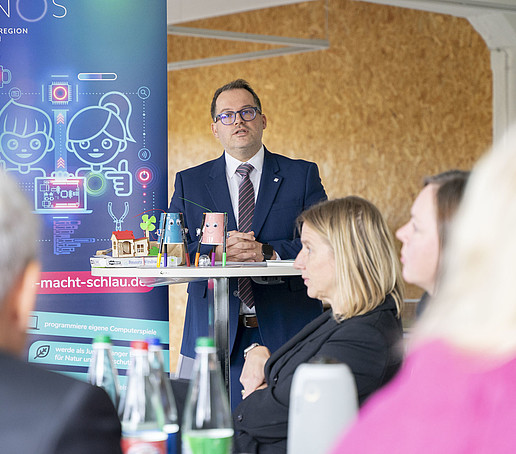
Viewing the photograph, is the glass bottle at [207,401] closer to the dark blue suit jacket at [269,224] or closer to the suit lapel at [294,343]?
the suit lapel at [294,343]

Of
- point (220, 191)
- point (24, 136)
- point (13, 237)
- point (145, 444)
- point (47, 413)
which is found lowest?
point (145, 444)

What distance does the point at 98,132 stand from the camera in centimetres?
405

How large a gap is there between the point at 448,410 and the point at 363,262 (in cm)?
129

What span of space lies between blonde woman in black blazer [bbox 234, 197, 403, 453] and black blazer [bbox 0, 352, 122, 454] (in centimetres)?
101

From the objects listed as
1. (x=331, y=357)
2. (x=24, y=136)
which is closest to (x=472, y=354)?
(x=331, y=357)

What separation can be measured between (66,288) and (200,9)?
5384 mm

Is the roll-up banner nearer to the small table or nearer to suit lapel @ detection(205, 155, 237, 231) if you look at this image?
suit lapel @ detection(205, 155, 237, 231)

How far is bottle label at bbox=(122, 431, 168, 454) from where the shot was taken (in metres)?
1.31

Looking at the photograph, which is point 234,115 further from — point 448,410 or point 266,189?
point 448,410

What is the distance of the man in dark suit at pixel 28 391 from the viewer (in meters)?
1.03

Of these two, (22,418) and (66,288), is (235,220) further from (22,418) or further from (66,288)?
(22,418)

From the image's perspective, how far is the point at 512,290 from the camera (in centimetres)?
84

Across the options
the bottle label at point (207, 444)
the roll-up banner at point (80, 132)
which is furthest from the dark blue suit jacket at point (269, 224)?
the bottle label at point (207, 444)

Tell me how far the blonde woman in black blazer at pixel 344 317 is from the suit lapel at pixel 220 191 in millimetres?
1509
